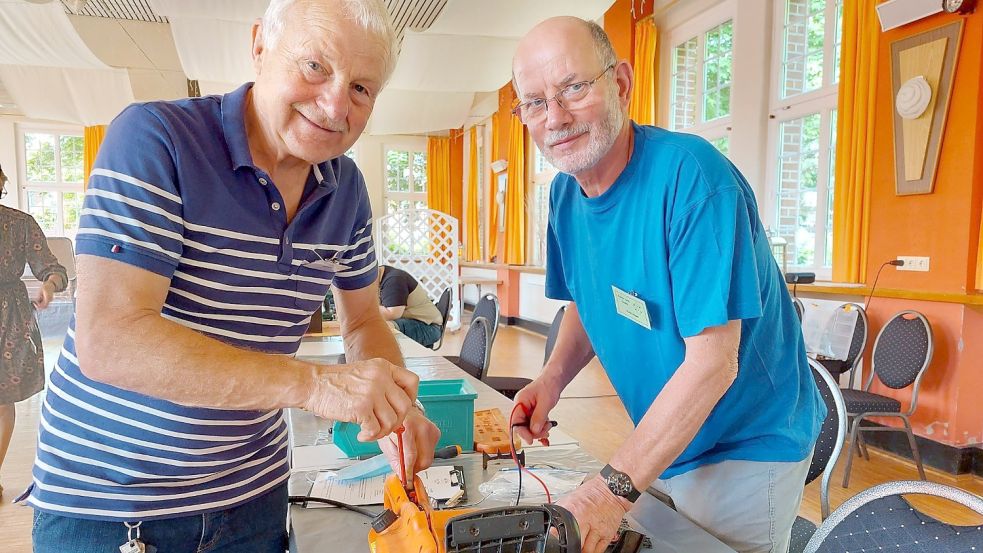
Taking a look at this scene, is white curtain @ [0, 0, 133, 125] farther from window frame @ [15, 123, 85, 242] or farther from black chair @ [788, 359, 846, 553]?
black chair @ [788, 359, 846, 553]

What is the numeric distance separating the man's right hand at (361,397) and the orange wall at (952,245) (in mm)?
3457

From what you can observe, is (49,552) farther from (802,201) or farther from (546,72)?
(802,201)

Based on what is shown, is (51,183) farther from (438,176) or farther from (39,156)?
(438,176)

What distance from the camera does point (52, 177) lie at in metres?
10.2

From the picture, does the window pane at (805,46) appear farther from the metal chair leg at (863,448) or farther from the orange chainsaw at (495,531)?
the orange chainsaw at (495,531)

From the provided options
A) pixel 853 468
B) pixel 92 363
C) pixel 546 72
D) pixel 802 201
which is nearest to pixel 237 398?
pixel 92 363

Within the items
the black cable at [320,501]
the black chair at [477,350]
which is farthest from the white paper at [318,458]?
the black chair at [477,350]

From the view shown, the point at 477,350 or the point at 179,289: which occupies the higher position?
the point at 179,289

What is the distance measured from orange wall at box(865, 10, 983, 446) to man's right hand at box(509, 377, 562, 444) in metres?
2.88

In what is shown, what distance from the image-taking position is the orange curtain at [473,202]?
1062 cm

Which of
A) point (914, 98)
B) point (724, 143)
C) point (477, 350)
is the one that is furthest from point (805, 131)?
point (477, 350)

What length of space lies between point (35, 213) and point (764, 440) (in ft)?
40.5

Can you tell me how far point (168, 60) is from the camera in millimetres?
7539

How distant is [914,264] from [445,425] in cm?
317
